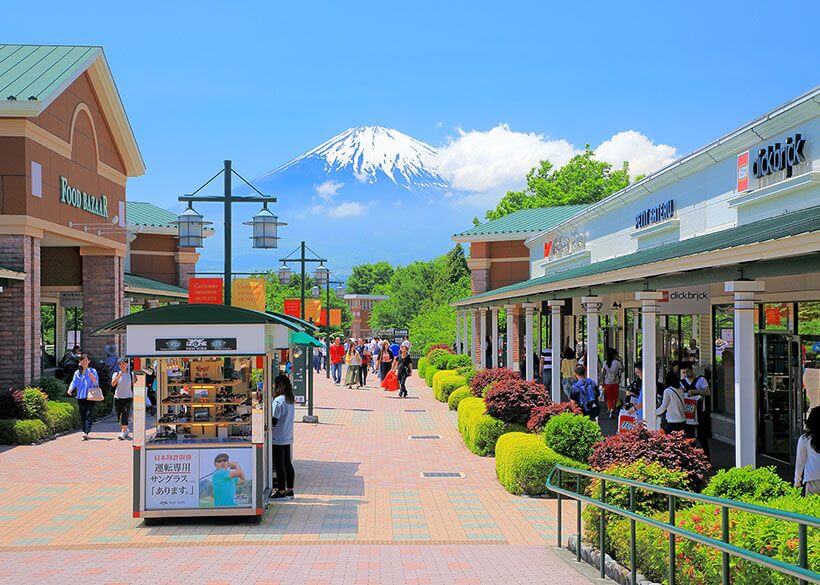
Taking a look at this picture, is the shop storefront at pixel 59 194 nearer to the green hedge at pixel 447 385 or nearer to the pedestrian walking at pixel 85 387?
the pedestrian walking at pixel 85 387

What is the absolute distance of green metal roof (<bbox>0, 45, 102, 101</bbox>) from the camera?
2217 cm

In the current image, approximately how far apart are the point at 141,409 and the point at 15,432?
28.8 feet

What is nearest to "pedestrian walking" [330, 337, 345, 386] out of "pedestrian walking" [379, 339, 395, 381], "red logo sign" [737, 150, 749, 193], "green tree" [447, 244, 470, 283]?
"pedestrian walking" [379, 339, 395, 381]

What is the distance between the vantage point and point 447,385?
3044 centimetres

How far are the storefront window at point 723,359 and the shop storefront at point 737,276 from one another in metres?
0.03

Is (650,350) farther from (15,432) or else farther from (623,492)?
(15,432)

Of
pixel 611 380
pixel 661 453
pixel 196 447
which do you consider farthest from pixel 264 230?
pixel 661 453

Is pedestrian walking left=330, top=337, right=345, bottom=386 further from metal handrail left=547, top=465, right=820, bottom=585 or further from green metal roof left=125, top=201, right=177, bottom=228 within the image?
metal handrail left=547, top=465, right=820, bottom=585

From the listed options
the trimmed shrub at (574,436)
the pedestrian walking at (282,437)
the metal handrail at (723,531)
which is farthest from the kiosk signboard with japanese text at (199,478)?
the trimmed shrub at (574,436)

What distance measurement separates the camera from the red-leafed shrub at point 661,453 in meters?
10.00

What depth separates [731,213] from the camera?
1741 centimetres

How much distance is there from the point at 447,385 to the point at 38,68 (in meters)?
14.7

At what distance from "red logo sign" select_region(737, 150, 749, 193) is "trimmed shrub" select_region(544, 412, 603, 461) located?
526 cm

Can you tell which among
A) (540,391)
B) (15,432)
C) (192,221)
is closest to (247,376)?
(192,221)
